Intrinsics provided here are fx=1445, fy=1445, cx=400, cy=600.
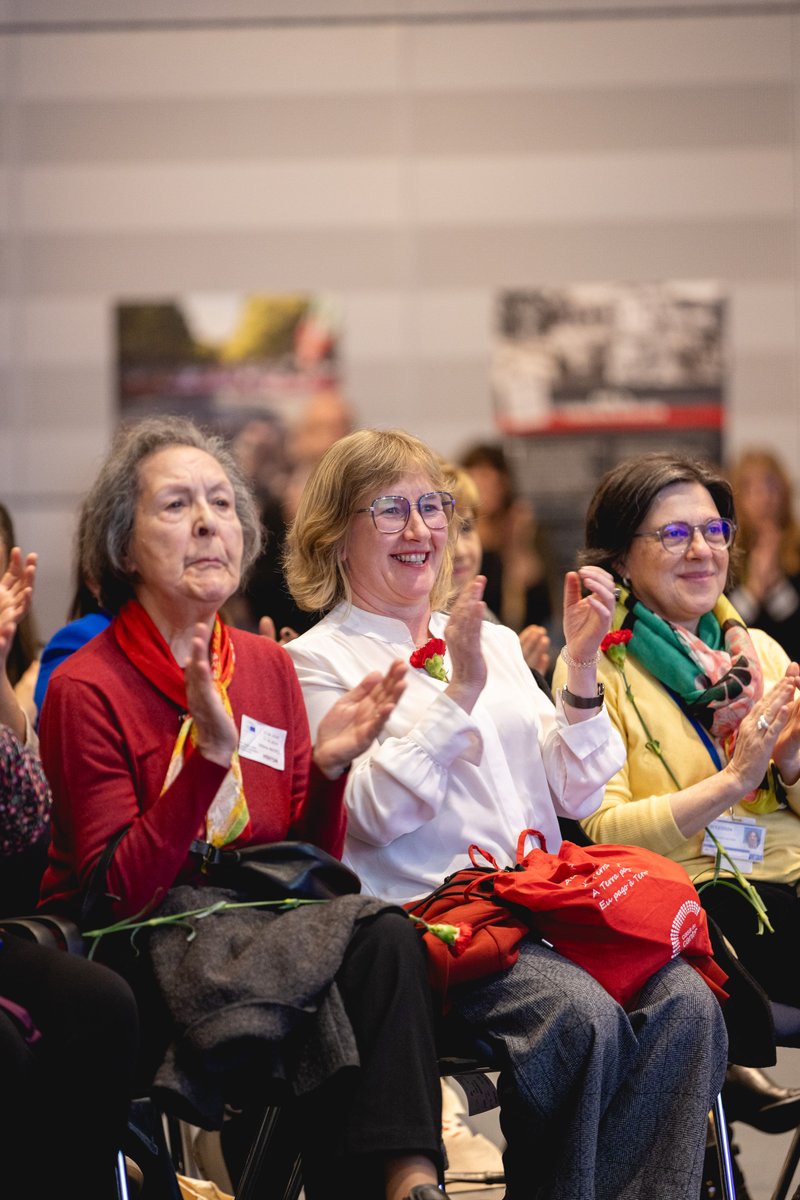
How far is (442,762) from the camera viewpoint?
2688 millimetres

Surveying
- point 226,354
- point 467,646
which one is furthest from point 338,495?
point 226,354

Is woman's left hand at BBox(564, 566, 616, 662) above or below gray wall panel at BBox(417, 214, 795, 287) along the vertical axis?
below

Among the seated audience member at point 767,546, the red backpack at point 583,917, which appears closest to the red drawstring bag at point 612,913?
the red backpack at point 583,917

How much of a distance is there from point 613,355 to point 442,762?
15.6 feet

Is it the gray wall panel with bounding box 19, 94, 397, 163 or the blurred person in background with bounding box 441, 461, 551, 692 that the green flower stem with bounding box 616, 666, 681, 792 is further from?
the gray wall panel with bounding box 19, 94, 397, 163

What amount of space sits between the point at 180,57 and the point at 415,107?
1170 mm

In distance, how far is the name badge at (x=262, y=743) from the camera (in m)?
2.61

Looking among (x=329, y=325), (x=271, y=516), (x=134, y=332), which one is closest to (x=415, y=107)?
(x=329, y=325)

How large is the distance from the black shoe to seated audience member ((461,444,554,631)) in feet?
8.59

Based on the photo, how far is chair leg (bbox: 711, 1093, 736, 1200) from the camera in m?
2.65

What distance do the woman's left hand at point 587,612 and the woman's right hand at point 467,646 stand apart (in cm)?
24

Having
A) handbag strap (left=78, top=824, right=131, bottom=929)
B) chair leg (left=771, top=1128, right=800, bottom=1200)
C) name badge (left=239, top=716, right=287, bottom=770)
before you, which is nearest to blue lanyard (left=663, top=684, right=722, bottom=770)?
chair leg (left=771, top=1128, right=800, bottom=1200)

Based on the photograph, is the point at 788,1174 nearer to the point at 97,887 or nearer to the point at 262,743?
the point at 262,743

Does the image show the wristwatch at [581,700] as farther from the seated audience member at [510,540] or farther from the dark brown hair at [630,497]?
the seated audience member at [510,540]
